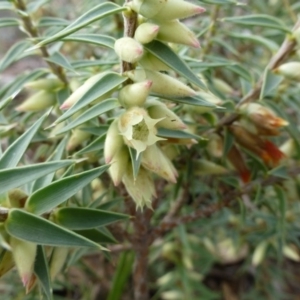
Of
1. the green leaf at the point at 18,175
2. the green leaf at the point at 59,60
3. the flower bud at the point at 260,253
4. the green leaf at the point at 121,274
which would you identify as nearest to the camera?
the green leaf at the point at 18,175

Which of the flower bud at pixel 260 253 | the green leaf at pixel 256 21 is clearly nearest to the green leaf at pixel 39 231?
the green leaf at pixel 256 21

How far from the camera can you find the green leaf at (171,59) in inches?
25.0

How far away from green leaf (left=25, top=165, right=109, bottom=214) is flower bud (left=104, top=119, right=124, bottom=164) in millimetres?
46

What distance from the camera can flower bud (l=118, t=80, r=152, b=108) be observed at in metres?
0.62

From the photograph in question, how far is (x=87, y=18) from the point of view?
0.66m

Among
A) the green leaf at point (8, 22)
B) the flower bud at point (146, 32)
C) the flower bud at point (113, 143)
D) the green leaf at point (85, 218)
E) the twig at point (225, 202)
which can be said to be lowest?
the twig at point (225, 202)

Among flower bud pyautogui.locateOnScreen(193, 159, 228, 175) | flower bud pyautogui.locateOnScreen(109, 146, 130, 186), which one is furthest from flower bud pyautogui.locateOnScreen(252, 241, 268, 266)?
flower bud pyautogui.locateOnScreen(109, 146, 130, 186)

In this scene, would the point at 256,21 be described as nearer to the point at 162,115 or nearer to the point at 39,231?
the point at 162,115

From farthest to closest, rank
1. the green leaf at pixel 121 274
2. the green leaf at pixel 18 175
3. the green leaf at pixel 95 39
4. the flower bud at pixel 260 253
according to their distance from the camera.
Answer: the flower bud at pixel 260 253 → the green leaf at pixel 121 274 → the green leaf at pixel 95 39 → the green leaf at pixel 18 175

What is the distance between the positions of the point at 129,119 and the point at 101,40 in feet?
0.49

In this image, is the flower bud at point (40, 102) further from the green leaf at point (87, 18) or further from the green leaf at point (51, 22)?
the green leaf at point (87, 18)

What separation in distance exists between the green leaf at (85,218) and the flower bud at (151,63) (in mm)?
212

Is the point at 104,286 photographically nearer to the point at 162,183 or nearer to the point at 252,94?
the point at 162,183

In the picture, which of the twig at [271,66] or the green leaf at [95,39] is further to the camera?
the twig at [271,66]
